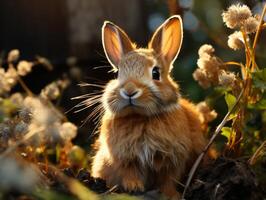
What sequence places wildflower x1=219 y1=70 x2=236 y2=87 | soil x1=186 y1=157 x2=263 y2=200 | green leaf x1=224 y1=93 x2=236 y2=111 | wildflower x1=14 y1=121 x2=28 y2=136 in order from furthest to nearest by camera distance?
1. green leaf x1=224 y1=93 x2=236 y2=111
2. wildflower x1=219 y1=70 x2=236 y2=87
3. soil x1=186 y1=157 x2=263 y2=200
4. wildflower x1=14 y1=121 x2=28 y2=136

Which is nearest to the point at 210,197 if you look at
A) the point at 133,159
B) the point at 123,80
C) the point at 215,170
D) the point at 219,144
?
the point at 215,170

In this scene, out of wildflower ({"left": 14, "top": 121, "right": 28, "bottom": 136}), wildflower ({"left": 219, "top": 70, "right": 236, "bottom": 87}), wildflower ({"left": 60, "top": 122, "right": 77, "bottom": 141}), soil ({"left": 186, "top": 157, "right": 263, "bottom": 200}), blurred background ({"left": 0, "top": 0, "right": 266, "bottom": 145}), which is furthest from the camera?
blurred background ({"left": 0, "top": 0, "right": 266, "bottom": 145})

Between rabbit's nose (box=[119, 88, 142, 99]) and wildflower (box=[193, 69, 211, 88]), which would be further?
wildflower (box=[193, 69, 211, 88])

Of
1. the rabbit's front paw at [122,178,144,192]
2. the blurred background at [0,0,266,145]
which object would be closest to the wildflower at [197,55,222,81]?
the rabbit's front paw at [122,178,144,192]

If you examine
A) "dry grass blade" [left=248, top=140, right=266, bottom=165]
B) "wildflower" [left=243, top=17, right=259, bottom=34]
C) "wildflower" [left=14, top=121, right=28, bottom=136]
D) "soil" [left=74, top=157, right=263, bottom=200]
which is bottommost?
"soil" [left=74, top=157, right=263, bottom=200]

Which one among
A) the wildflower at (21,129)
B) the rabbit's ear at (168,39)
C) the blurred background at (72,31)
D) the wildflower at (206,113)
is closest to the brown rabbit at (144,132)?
the rabbit's ear at (168,39)

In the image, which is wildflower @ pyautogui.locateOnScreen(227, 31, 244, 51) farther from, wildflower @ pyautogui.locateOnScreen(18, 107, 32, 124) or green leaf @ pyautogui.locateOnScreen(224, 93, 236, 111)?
wildflower @ pyautogui.locateOnScreen(18, 107, 32, 124)

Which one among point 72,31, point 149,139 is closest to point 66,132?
point 149,139
